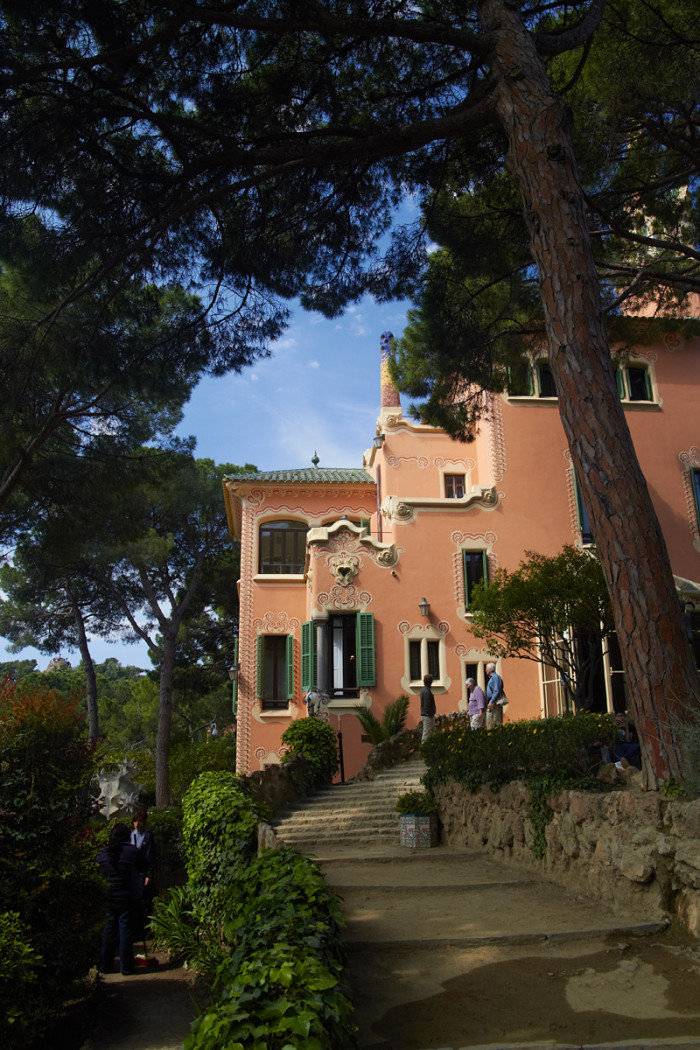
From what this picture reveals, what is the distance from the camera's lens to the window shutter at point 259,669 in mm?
20984

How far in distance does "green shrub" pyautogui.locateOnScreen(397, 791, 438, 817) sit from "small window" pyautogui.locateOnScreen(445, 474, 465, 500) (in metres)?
12.0

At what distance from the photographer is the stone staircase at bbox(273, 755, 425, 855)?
1177 cm

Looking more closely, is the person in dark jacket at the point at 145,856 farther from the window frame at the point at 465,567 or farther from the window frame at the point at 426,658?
the window frame at the point at 465,567

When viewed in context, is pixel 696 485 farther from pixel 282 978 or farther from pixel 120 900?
pixel 282 978

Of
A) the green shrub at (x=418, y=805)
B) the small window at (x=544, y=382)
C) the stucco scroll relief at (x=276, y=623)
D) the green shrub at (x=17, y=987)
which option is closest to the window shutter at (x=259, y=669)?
the stucco scroll relief at (x=276, y=623)

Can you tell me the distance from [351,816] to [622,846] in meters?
7.29

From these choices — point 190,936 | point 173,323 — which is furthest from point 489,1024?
point 173,323

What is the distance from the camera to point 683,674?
6195 millimetres

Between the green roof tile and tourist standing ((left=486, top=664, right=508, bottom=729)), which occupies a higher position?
the green roof tile

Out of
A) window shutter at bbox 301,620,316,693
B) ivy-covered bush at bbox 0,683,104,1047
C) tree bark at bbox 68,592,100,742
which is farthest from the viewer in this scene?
tree bark at bbox 68,592,100,742

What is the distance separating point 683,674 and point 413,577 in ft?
44.2

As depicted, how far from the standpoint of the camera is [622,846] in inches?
254

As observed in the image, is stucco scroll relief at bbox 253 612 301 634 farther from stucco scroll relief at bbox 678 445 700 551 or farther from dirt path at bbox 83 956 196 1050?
dirt path at bbox 83 956 196 1050

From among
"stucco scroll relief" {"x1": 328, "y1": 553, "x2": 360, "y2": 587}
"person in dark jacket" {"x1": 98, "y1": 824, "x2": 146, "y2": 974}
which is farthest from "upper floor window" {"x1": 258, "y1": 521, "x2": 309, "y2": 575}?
"person in dark jacket" {"x1": 98, "y1": 824, "x2": 146, "y2": 974}
